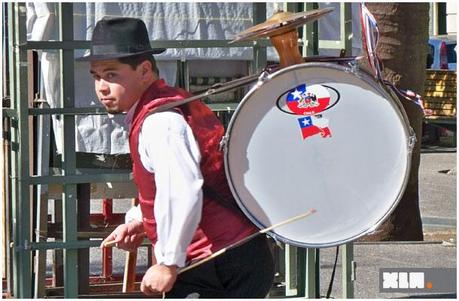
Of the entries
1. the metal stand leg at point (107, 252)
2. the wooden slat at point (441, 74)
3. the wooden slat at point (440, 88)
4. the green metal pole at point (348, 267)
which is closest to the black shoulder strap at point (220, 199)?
the green metal pole at point (348, 267)

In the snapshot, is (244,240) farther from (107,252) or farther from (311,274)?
(107,252)

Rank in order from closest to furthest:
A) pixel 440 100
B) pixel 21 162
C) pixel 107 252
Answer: pixel 21 162 → pixel 107 252 → pixel 440 100

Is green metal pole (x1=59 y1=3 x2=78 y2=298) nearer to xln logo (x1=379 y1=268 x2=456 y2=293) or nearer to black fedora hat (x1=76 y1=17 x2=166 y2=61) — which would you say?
black fedora hat (x1=76 y1=17 x2=166 y2=61)

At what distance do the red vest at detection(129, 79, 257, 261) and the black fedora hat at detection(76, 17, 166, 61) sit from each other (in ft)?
0.55

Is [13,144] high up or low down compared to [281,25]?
down

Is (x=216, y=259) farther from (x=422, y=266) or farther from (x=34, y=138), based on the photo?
(x=422, y=266)

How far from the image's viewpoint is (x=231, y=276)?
451cm

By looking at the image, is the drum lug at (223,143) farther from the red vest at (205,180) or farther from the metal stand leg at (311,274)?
the metal stand leg at (311,274)

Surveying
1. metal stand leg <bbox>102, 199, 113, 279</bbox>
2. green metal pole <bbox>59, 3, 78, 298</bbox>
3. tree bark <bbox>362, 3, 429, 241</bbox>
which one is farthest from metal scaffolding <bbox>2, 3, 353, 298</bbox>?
tree bark <bbox>362, 3, 429, 241</bbox>

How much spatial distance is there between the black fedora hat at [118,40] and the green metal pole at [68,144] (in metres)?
1.56

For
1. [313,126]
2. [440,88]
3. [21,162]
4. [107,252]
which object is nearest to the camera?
[313,126]

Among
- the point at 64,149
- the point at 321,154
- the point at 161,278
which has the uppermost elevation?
the point at 321,154

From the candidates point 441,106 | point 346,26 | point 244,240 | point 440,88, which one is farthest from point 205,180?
point 441,106

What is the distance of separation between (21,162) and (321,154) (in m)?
2.12
